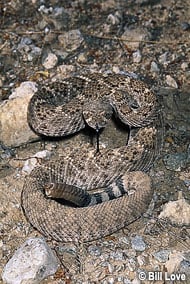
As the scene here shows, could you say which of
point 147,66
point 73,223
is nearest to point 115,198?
point 73,223

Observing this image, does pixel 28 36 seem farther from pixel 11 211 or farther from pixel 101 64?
pixel 11 211

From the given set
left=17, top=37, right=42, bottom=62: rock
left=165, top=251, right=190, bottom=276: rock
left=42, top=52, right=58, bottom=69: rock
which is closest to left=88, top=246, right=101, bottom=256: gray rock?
left=165, top=251, right=190, bottom=276: rock

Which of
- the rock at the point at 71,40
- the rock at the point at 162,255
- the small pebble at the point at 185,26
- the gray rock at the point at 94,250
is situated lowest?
the gray rock at the point at 94,250

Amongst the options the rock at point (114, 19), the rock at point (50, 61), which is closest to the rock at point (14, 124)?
the rock at point (50, 61)

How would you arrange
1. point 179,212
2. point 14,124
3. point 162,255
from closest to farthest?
1. point 162,255
2. point 179,212
3. point 14,124

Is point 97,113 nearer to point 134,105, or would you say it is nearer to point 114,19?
point 134,105

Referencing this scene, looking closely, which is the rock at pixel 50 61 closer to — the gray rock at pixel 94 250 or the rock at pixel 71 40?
the rock at pixel 71 40

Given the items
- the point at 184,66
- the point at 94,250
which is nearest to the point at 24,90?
the point at 184,66
